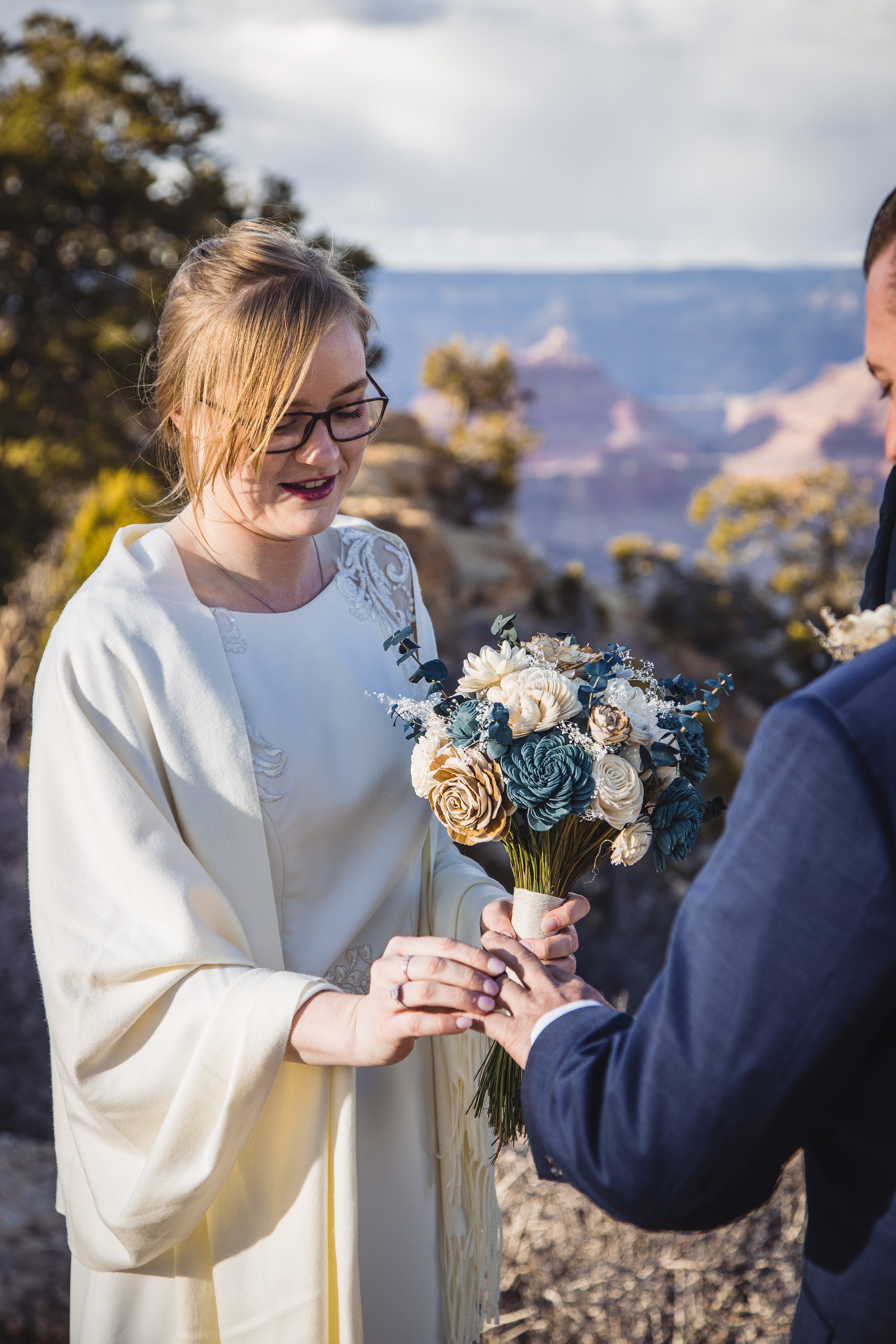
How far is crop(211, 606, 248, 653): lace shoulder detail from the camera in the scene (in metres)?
1.86

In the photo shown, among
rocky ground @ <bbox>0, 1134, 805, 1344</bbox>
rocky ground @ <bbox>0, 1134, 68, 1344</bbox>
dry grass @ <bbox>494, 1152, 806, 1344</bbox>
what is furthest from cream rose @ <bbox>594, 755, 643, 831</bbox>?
rocky ground @ <bbox>0, 1134, 68, 1344</bbox>

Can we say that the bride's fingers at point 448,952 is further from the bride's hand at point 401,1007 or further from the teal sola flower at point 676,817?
the teal sola flower at point 676,817

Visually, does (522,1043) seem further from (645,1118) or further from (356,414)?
(356,414)

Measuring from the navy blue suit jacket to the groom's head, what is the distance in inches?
15.3

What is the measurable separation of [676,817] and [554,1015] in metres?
0.42

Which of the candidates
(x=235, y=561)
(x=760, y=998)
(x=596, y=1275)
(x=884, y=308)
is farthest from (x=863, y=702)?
(x=596, y=1275)

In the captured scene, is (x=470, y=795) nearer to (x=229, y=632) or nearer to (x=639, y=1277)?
(x=229, y=632)

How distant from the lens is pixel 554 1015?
4.46ft

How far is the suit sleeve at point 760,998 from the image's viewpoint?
38.0 inches

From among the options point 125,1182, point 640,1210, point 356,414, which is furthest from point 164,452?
point 640,1210

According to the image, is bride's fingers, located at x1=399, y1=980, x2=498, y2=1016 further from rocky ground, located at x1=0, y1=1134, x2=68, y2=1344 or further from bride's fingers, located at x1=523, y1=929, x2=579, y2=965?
rocky ground, located at x1=0, y1=1134, x2=68, y2=1344

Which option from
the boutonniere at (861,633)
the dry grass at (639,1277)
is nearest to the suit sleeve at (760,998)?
the boutonniere at (861,633)

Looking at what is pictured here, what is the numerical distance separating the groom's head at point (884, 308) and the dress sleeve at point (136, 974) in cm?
120

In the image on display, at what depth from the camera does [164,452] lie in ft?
7.52
